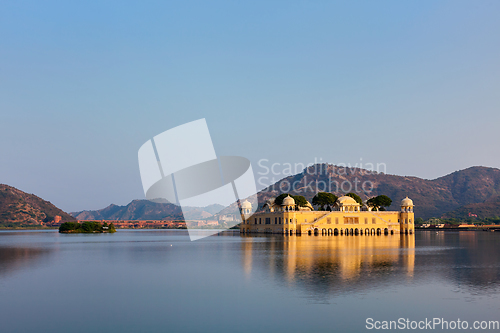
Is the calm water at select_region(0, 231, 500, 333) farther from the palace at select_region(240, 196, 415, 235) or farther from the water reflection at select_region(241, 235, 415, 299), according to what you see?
the palace at select_region(240, 196, 415, 235)

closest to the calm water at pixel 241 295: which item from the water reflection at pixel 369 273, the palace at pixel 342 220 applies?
the water reflection at pixel 369 273

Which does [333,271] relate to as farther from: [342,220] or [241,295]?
[342,220]

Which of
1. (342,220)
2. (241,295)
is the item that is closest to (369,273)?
(241,295)

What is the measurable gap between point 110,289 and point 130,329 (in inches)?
394

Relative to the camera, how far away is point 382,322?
828 inches

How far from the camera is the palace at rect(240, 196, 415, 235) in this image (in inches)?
4380

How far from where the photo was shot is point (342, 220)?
113 m

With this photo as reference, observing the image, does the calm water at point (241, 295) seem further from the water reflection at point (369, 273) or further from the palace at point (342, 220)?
the palace at point (342, 220)

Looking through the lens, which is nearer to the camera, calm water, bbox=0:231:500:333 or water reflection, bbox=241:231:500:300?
calm water, bbox=0:231:500:333

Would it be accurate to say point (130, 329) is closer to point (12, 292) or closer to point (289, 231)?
point (12, 292)

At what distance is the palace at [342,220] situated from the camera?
11125 cm

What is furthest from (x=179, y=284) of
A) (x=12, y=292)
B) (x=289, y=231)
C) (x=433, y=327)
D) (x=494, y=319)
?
(x=289, y=231)

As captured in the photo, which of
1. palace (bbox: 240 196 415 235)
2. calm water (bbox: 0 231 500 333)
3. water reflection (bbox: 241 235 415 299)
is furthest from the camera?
palace (bbox: 240 196 415 235)

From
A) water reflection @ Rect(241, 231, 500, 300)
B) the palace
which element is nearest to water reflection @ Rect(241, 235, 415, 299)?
water reflection @ Rect(241, 231, 500, 300)
